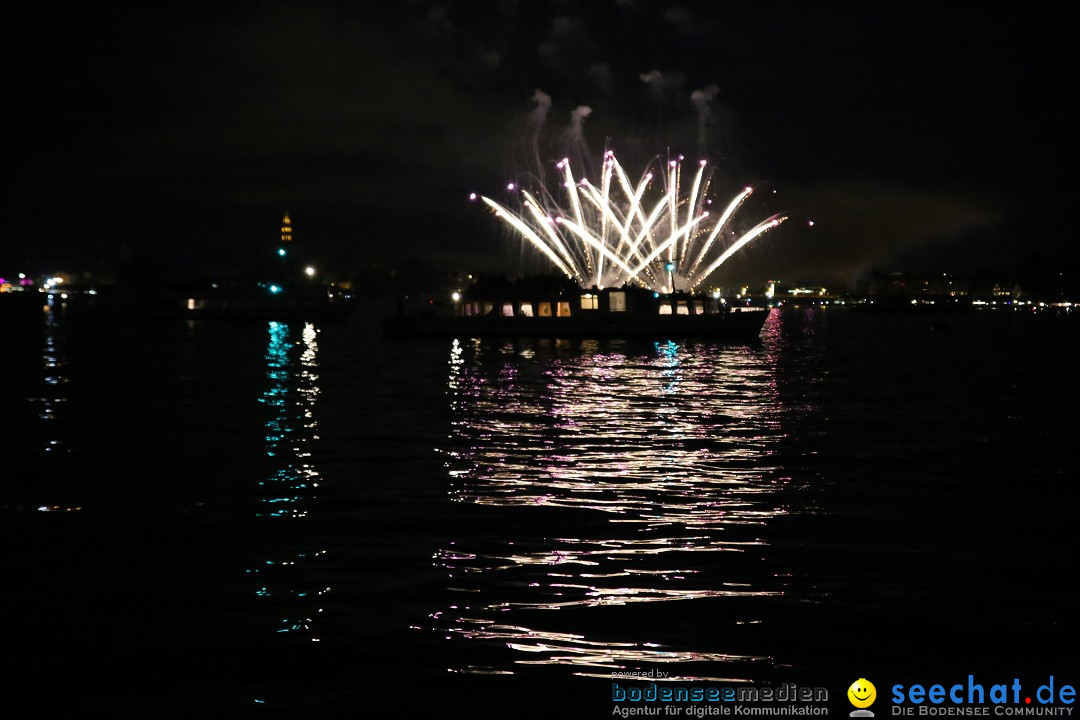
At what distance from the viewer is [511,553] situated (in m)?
15.0

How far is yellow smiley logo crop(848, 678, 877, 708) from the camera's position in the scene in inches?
387

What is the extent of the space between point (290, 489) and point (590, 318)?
7204 cm

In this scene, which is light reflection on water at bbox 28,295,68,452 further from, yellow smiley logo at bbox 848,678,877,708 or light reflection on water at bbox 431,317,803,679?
yellow smiley logo at bbox 848,678,877,708

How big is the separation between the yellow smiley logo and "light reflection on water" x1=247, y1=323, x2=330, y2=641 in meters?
5.42

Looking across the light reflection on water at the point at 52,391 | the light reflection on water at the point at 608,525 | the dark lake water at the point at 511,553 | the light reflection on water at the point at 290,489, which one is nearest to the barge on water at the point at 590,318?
the light reflection on water at the point at 52,391

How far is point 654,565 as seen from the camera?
46.9 feet

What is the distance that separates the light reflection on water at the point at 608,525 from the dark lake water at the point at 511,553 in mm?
66

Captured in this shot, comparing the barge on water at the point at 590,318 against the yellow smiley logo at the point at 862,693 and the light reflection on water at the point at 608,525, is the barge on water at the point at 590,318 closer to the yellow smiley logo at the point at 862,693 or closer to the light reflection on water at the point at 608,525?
the light reflection on water at the point at 608,525

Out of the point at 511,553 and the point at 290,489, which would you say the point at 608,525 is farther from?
the point at 290,489

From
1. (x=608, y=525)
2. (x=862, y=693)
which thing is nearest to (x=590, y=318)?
(x=608, y=525)

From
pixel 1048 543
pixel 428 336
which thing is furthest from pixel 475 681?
pixel 428 336

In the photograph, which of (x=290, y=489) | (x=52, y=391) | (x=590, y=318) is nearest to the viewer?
(x=290, y=489)

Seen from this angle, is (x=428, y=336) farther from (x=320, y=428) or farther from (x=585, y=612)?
(x=585, y=612)

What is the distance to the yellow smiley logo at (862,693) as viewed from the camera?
32.2 ft
